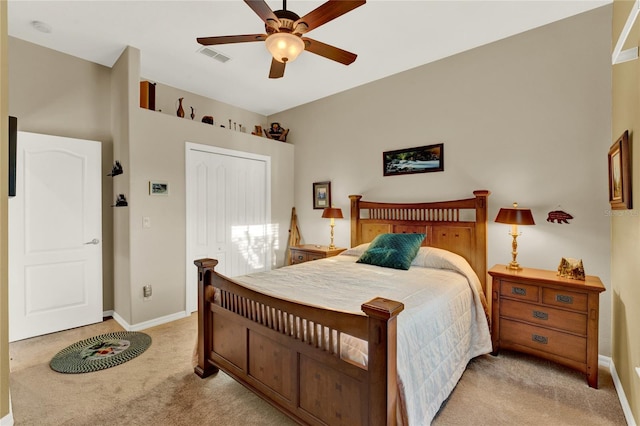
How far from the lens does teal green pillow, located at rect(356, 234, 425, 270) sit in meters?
2.97

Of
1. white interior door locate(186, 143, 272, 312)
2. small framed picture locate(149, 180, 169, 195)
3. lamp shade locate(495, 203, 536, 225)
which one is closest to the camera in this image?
lamp shade locate(495, 203, 536, 225)

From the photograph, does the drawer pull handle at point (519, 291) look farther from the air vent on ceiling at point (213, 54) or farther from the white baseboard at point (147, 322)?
the air vent on ceiling at point (213, 54)

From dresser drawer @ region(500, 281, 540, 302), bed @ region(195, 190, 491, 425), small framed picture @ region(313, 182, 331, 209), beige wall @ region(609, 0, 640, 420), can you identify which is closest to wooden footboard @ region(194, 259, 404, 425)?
bed @ region(195, 190, 491, 425)

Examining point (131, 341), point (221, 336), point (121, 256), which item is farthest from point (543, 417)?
point (121, 256)

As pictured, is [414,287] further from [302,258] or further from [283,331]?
[302,258]

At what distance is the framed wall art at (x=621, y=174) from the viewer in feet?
6.11

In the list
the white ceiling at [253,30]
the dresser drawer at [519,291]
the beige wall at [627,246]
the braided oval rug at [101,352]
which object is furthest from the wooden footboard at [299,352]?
the white ceiling at [253,30]

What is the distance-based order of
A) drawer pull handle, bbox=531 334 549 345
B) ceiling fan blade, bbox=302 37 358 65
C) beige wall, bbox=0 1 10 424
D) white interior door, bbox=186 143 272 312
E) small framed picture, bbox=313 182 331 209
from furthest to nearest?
1. small framed picture, bbox=313 182 331 209
2. white interior door, bbox=186 143 272 312
3. drawer pull handle, bbox=531 334 549 345
4. ceiling fan blade, bbox=302 37 358 65
5. beige wall, bbox=0 1 10 424

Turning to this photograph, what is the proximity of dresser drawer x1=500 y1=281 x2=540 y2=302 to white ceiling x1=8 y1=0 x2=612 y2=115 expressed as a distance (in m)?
2.38

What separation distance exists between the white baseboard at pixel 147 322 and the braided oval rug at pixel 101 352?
76 millimetres

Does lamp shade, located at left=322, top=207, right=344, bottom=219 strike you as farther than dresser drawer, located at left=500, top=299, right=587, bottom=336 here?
Yes

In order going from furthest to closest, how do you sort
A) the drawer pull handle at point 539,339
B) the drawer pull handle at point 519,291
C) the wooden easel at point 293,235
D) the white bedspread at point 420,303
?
the wooden easel at point 293,235, the drawer pull handle at point 519,291, the drawer pull handle at point 539,339, the white bedspread at point 420,303

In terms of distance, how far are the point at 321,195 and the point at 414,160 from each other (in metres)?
1.57

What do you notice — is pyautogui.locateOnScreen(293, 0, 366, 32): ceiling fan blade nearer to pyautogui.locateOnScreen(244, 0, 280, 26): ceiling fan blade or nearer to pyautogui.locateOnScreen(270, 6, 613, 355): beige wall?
pyautogui.locateOnScreen(244, 0, 280, 26): ceiling fan blade
